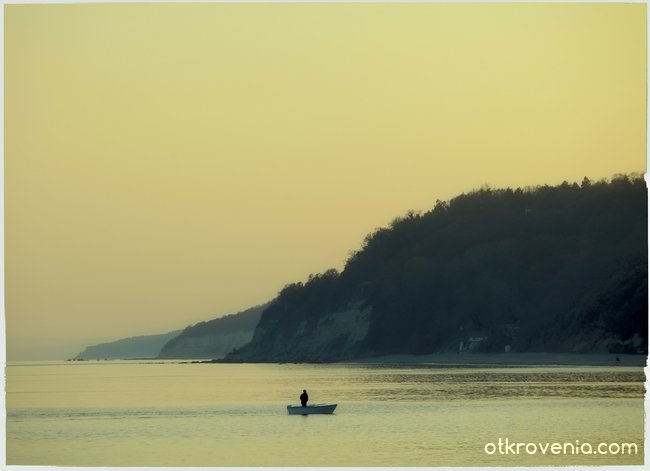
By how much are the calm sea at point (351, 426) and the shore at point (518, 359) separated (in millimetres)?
31153

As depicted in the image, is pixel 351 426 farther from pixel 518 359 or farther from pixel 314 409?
pixel 518 359

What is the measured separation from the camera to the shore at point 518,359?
5389 inches

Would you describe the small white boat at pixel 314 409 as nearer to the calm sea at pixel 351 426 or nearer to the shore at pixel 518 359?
the calm sea at pixel 351 426

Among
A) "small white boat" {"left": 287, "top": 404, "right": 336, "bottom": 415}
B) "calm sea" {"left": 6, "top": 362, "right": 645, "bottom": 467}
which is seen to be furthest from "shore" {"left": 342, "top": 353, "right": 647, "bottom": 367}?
"small white boat" {"left": 287, "top": 404, "right": 336, "bottom": 415}

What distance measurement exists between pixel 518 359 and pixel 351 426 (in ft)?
334

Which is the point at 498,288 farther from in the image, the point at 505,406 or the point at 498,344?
the point at 505,406

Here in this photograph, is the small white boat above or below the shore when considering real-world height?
below

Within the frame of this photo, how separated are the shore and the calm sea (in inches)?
1226

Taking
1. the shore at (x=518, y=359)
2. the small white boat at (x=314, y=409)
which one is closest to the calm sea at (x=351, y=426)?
the small white boat at (x=314, y=409)

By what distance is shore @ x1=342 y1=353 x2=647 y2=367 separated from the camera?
449ft

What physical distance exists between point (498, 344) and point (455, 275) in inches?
893

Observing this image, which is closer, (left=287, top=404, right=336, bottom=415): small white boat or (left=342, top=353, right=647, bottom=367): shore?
(left=287, top=404, right=336, bottom=415): small white boat

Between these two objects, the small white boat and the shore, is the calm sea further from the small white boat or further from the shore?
the shore

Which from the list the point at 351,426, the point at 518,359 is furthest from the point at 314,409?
the point at 518,359
